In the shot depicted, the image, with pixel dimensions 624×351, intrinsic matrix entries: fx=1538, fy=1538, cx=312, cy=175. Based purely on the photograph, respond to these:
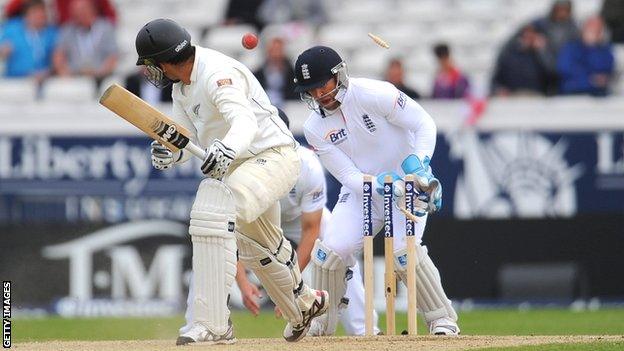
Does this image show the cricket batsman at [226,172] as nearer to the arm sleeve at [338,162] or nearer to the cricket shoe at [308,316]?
the cricket shoe at [308,316]

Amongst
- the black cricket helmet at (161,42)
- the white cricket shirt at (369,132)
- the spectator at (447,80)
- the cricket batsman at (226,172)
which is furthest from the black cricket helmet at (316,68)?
the spectator at (447,80)

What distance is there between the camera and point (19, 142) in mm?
13969

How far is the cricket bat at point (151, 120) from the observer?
25.5ft

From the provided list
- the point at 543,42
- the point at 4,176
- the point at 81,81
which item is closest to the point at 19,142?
the point at 4,176

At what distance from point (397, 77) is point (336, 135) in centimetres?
486

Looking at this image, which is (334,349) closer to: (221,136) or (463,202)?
(221,136)

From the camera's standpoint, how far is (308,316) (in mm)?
8719

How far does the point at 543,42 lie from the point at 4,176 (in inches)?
209

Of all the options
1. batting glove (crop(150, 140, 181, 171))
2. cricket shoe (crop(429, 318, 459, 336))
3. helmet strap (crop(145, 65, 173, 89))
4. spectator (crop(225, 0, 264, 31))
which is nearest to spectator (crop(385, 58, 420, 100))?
spectator (crop(225, 0, 264, 31))

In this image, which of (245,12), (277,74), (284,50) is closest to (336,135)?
(277,74)

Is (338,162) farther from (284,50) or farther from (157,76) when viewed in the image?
(284,50)

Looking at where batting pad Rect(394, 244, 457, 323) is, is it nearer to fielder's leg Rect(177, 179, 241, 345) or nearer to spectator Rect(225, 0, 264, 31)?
fielder's leg Rect(177, 179, 241, 345)

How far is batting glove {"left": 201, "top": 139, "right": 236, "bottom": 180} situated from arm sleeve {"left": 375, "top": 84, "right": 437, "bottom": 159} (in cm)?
A: 169

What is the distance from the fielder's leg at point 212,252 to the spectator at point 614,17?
8.50m
